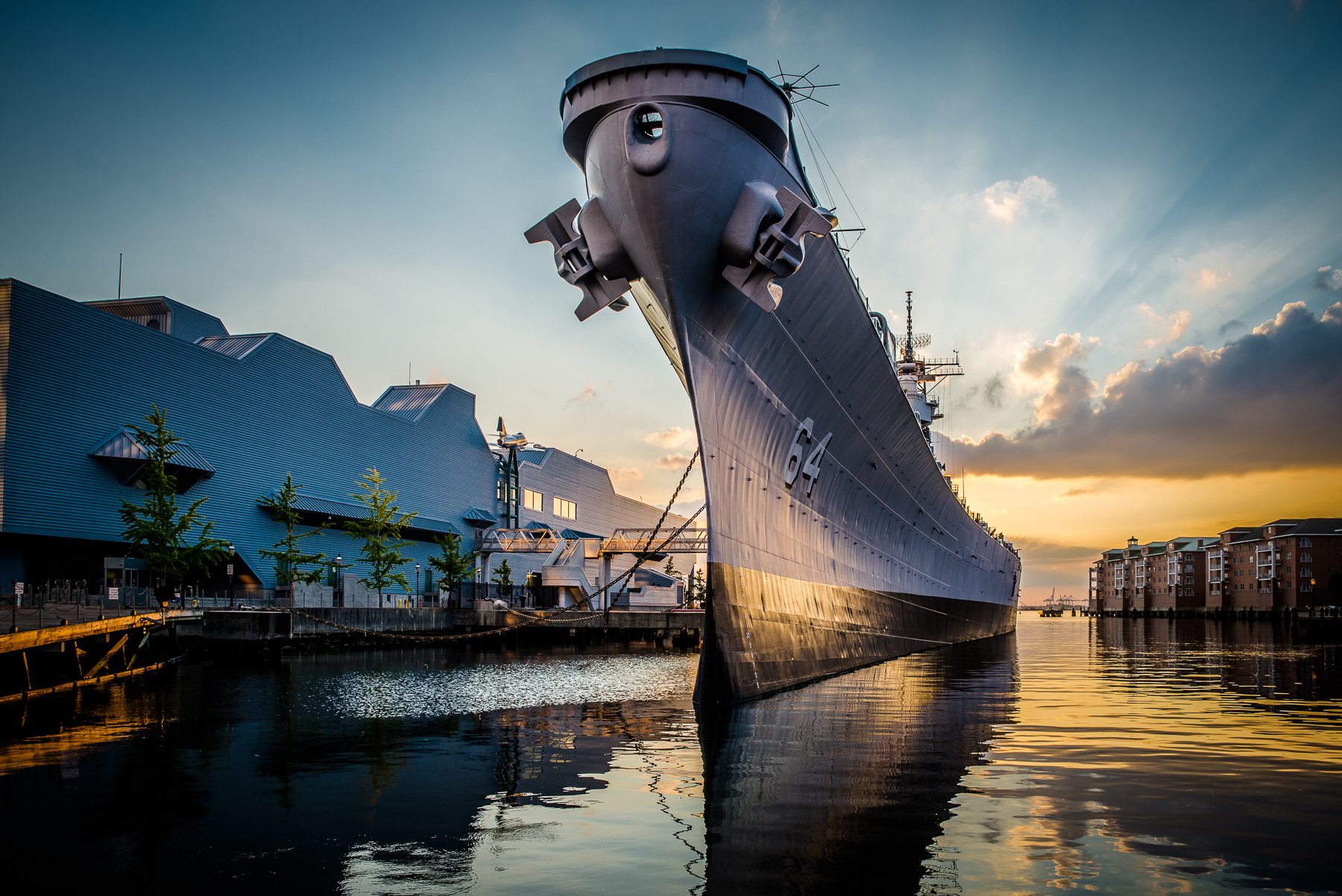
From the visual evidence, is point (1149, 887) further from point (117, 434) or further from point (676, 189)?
point (117, 434)

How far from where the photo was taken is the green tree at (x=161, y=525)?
3656 cm

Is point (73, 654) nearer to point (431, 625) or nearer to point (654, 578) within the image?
point (431, 625)

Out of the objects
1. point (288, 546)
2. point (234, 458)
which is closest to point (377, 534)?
point (288, 546)

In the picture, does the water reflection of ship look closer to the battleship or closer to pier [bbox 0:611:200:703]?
the battleship

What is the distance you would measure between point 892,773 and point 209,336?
175 feet

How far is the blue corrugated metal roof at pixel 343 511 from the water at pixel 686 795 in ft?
114

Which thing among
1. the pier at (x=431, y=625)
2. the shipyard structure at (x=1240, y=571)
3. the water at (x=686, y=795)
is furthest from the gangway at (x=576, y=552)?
the shipyard structure at (x=1240, y=571)

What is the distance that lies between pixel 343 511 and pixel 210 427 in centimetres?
1013

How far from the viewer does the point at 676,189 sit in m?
14.3

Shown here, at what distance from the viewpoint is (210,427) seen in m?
45.6

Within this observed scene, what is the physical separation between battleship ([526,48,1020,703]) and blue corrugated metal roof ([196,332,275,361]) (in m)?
37.6

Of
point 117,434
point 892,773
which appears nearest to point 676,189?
point 892,773

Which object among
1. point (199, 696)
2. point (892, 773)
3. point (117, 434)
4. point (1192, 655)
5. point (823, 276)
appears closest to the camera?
point (892, 773)

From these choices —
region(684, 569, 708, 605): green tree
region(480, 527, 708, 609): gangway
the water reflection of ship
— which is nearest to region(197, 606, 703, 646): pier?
region(480, 527, 708, 609): gangway
